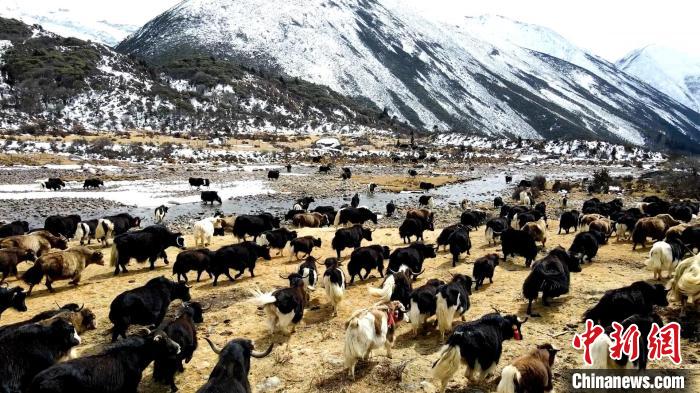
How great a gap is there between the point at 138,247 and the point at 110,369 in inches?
305

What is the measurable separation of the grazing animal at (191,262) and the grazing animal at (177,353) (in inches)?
157

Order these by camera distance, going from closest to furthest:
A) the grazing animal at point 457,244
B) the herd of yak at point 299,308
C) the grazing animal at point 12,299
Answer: the herd of yak at point 299,308 → the grazing animal at point 12,299 → the grazing animal at point 457,244

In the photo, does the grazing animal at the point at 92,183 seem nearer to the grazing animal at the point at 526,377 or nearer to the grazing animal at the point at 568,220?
the grazing animal at the point at 568,220

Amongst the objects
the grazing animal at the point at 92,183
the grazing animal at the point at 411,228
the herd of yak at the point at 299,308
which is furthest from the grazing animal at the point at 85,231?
the grazing animal at the point at 92,183

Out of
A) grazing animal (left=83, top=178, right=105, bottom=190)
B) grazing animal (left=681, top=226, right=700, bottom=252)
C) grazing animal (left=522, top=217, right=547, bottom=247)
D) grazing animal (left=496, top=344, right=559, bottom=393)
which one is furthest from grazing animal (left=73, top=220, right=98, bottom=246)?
grazing animal (left=681, top=226, right=700, bottom=252)

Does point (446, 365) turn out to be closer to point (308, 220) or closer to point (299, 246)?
point (299, 246)

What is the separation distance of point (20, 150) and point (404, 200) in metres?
39.5

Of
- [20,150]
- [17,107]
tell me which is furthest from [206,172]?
[17,107]

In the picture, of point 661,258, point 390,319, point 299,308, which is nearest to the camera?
point 390,319

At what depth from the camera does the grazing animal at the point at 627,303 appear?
25.4 ft

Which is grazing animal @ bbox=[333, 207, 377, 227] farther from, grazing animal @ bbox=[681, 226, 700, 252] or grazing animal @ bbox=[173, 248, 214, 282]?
grazing animal @ bbox=[681, 226, 700, 252]

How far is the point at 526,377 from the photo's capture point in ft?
18.3

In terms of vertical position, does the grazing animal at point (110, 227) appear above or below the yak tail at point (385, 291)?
below

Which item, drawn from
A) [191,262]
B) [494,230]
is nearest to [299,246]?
[191,262]
